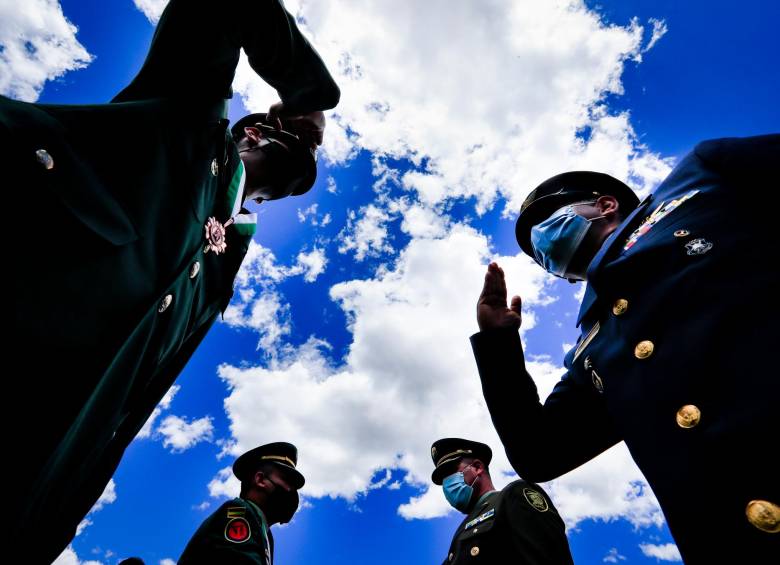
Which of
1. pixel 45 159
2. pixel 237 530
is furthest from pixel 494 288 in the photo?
pixel 237 530

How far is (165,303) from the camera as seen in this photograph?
174 centimetres

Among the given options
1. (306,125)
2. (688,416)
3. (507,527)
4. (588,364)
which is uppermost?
(306,125)

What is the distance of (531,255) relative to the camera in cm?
377

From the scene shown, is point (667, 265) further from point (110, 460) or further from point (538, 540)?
point (538, 540)

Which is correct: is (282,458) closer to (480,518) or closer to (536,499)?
(480,518)

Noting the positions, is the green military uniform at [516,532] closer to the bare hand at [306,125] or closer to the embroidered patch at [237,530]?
the embroidered patch at [237,530]

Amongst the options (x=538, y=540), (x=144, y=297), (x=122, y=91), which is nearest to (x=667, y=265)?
(x=144, y=297)

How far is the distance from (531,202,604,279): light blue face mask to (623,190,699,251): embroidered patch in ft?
3.03

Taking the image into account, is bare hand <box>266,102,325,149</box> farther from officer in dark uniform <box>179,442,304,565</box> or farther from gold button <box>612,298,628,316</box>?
officer in dark uniform <box>179,442,304,565</box>

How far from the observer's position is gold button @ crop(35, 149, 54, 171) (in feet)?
3.85

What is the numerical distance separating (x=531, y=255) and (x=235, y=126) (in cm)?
299

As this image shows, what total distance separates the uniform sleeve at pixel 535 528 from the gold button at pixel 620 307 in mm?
4042

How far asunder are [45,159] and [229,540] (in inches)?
161

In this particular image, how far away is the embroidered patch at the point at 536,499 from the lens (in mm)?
5114
